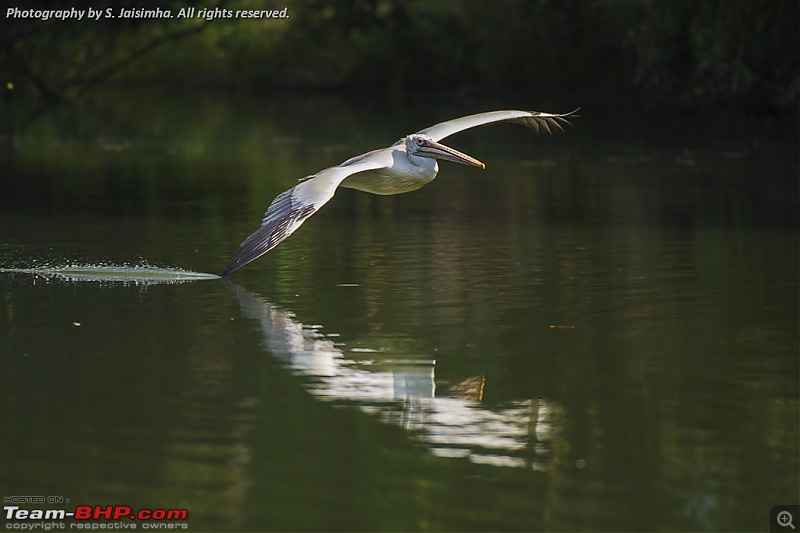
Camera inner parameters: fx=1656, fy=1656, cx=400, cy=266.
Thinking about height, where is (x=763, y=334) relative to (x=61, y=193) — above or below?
below

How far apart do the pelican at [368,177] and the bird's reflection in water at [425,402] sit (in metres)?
0.69

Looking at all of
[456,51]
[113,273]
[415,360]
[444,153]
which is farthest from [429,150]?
[456,51]

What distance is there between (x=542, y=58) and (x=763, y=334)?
1527 inches

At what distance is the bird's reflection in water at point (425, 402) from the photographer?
27.5ft

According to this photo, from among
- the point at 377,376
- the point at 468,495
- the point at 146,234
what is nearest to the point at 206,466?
the point at 468,495

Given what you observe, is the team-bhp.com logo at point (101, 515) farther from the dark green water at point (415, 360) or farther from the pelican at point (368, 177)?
the pelican at point (368, 177)

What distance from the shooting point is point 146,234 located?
1695 cm

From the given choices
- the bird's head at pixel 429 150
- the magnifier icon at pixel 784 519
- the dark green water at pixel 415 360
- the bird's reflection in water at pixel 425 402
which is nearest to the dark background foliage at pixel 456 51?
the dark green water at pixel 415 360

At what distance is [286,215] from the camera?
11.9m

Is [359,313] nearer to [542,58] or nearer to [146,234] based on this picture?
[146,234]

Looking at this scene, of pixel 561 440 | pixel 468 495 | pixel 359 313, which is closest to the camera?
pixel 468 495

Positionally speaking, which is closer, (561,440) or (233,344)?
(561,440)

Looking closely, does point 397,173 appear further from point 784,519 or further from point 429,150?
point 784,519

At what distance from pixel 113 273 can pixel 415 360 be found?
14.4ft
